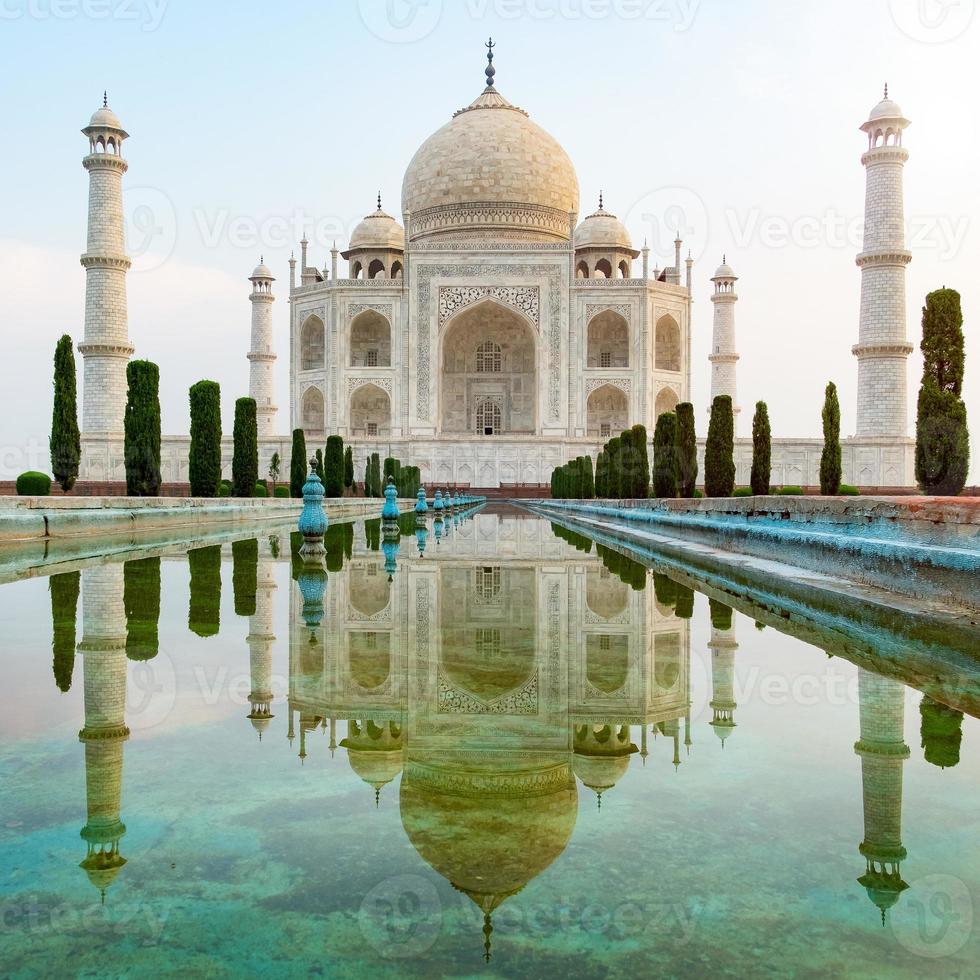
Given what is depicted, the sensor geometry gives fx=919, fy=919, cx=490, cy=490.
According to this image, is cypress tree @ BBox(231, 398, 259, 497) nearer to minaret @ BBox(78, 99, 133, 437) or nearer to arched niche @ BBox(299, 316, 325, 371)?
minaret @ BBox(78, 99, 133, 437)

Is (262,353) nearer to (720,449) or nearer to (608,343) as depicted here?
(608,343)

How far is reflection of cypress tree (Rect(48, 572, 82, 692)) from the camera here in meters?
1.51

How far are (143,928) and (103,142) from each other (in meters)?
24.2

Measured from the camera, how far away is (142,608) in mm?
2318

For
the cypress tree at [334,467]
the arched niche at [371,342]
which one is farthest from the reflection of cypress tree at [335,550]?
the arched niche at [371,342]

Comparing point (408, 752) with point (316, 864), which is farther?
point (408, 752)

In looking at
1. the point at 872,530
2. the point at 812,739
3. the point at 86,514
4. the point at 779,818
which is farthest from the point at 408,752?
the point at 86,514

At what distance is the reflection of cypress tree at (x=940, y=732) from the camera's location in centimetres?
107

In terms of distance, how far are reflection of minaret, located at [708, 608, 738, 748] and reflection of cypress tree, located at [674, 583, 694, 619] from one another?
13 cm

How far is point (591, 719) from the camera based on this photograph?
47.9 inches

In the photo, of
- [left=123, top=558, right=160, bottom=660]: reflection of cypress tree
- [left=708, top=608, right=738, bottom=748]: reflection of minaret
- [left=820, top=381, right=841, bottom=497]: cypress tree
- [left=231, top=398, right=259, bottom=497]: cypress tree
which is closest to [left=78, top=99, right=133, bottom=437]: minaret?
[left=231, top=398, right=259, bottom=497]: cypress tree

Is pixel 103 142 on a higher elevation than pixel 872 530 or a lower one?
higher

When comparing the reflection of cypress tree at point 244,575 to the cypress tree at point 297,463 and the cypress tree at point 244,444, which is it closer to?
the cypress tree at point 244,444

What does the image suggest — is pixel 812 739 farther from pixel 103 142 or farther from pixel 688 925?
pixel 103 142
